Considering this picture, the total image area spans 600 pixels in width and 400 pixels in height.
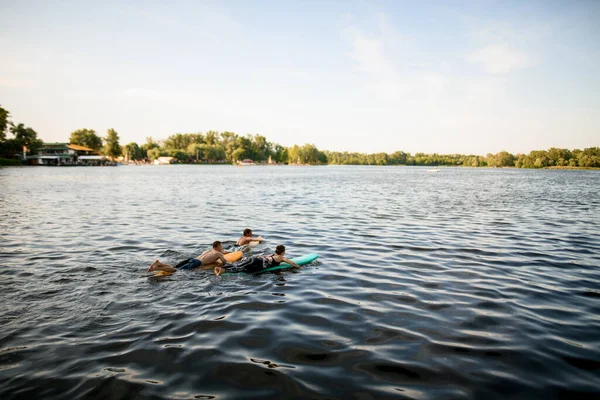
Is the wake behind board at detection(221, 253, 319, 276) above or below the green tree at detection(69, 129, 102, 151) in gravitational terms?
below

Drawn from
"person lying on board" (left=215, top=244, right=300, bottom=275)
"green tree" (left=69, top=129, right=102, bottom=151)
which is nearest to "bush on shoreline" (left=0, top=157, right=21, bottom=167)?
"green tree" (left=69, top=129, right=102, bottom=151)

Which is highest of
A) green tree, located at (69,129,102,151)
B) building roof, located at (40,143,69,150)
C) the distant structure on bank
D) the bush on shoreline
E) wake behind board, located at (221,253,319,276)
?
green tree, located at (69,129,102,151)

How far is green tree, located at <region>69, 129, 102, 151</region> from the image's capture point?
181 meters

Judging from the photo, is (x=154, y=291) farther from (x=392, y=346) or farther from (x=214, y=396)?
(x=392, y=346)

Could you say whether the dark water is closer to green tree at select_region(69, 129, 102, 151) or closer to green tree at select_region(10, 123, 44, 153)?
green tree at select_region(10, 123, 44, 153)

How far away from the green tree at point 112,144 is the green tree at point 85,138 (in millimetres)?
12423

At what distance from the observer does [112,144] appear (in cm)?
17375

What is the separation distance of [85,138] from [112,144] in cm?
2145

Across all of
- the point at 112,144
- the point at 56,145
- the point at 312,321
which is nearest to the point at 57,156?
the point at 56,145

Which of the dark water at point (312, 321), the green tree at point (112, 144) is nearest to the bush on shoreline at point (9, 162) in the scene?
the green tree at point (112, 144)

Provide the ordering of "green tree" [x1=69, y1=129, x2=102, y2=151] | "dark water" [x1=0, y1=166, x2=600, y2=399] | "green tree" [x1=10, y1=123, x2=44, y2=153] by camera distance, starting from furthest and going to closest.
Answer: "green tree" [x1=69, y1=129, x2=102, y2=151] → "green tree" [x1=10, y1=123, x2=44, y2=153] → "dark water" [x1=0, y1=166, x2=600, y2=399]

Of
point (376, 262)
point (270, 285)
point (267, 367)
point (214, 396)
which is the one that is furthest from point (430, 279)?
point (214, 396)

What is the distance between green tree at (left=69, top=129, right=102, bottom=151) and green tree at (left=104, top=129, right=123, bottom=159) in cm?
1242

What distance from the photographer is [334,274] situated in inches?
452
